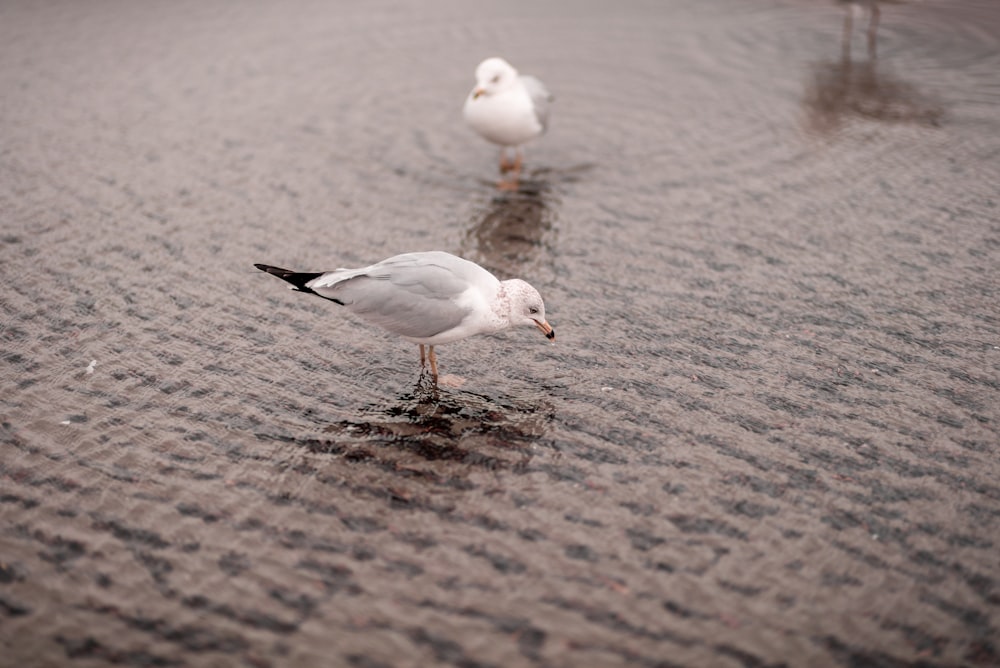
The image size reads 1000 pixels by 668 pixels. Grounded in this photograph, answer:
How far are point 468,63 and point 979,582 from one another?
9633mm

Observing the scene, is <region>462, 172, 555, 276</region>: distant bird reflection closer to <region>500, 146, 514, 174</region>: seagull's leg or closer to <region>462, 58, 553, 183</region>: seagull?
<region>500, 146, 514, 174</region>: seagull's leg

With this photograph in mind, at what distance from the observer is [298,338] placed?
6898mm

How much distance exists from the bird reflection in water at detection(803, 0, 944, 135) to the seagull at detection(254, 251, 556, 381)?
5911mm

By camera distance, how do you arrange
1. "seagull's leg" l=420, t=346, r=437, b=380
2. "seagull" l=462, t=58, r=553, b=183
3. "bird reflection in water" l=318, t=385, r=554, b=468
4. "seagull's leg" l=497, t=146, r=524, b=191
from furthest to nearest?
"seagull's leg" l=497, t=146, r=524, b=191, "seagull" l=462, t=58, r=553, b=183, "seagull's leg" l=420, t=346, r=437, b=380, "bird reflection in water" l=318, t=385, r=554, b=468

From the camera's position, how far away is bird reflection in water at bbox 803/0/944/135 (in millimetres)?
10617

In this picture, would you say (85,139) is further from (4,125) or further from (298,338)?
(298,338)

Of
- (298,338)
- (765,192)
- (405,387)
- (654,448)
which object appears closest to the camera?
(654,448)

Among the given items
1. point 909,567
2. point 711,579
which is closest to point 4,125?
point 711,579

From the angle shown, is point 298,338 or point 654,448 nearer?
point 654,448

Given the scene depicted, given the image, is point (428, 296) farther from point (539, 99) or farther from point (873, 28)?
point (873, 28)

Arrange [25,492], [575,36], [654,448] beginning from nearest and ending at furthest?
[25,492] < [654,448] < [575,36]

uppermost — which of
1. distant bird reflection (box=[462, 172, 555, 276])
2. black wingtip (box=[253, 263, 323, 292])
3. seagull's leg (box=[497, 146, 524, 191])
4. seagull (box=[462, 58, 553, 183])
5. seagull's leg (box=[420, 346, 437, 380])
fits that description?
seagull (box=[462, 58, 553, 183])

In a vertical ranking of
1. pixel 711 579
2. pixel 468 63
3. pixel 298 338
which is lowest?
pixel 711 579

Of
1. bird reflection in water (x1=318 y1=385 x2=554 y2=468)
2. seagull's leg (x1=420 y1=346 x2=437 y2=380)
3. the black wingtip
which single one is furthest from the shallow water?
the black wingtip
